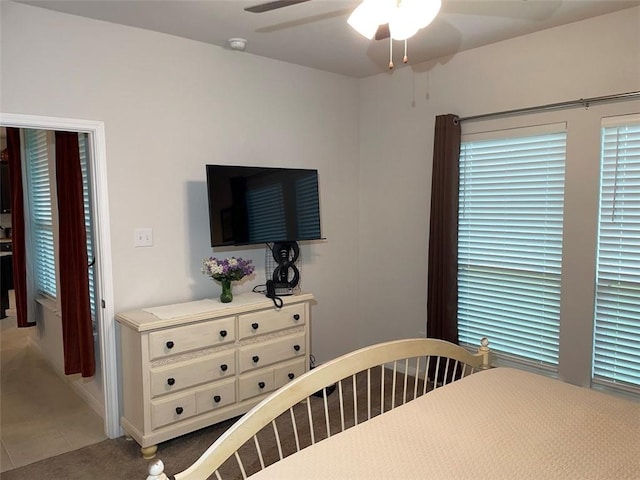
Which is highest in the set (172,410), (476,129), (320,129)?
(320,129)

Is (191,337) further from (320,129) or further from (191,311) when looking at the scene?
(320,129)

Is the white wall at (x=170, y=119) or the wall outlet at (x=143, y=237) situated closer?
the white wall at (x=170, y=119)

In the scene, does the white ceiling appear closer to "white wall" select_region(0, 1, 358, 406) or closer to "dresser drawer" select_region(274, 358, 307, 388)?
"white wall" select_region(0, 1, 358, 406)

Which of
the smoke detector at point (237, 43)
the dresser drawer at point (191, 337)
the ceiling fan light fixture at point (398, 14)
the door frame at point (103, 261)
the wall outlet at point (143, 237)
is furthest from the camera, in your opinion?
the smoke detector at point (237, 43)

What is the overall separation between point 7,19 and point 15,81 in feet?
1.06

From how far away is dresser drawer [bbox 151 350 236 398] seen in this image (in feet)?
9.29

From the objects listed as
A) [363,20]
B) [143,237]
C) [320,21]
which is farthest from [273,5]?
[143,237]

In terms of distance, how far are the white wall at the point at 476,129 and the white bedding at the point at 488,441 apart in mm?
1278

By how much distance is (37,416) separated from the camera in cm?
342

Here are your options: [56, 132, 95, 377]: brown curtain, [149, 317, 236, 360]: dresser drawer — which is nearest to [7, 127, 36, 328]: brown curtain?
[56, 132, 95, 377]: brown curtain

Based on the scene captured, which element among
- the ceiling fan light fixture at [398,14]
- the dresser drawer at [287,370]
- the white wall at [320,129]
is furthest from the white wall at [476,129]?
the ceiling fan light fixture at [398,14]

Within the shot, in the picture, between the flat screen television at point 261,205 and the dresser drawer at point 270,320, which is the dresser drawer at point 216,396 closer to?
the dresser drawer at point 270,320

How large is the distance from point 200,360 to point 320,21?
2.20 meters

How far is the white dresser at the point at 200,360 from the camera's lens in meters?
2.82
